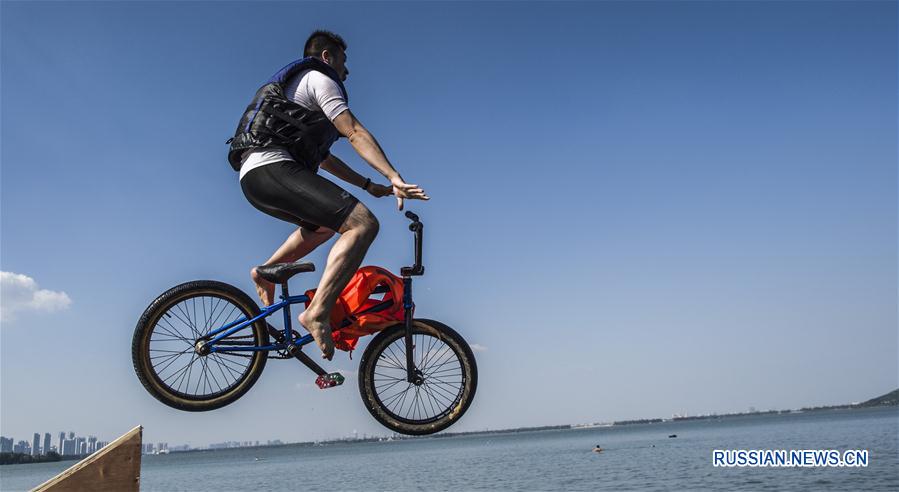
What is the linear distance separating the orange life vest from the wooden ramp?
5.92ft

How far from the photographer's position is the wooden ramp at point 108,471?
451 centimetres

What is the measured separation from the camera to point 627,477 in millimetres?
80812

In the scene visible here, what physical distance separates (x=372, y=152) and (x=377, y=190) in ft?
4.53

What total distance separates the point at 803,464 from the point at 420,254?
108072 mm

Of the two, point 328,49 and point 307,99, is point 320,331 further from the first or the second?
point 328,49

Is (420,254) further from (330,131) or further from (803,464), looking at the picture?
(803,464)

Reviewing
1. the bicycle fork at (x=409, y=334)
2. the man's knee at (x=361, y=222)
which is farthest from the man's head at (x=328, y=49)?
the bicycle fork at (x=409, y=334)

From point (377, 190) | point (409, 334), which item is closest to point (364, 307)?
point (409, 334)

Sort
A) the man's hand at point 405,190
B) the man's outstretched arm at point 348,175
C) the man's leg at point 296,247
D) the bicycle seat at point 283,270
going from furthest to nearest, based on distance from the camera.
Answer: the man's outstretched arm at point 348,175, the man's leg at point 296,247, the bicycle seat at point 283,270, the man's hand at point 405,190

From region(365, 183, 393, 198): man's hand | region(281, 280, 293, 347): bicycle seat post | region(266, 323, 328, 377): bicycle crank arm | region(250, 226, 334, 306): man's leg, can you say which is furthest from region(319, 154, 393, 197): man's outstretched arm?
region(266, 323, 328, 377): bicycle crank arm

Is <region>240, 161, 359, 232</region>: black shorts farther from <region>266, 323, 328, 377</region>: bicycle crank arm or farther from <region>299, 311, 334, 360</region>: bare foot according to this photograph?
<region>266, 323, 328, 377</region>: bicycle crank arm

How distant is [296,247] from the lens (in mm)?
6348

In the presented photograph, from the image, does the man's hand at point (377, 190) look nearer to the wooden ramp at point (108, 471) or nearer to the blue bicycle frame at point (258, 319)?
the blue bicycle frame at point (258, 319)

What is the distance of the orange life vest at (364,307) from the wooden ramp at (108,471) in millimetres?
1805
